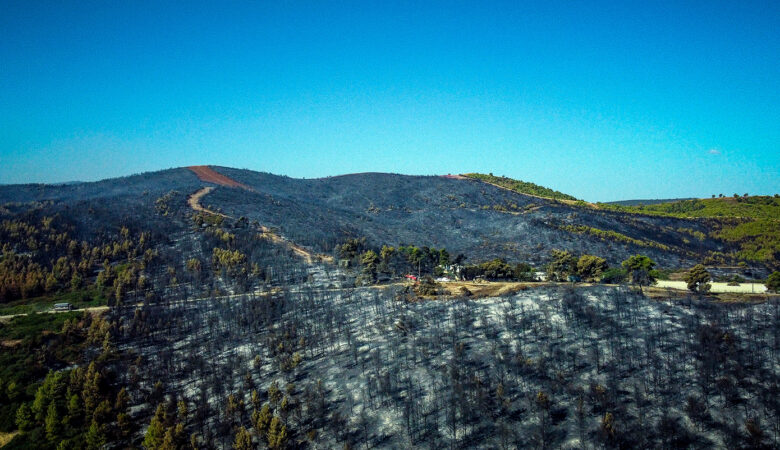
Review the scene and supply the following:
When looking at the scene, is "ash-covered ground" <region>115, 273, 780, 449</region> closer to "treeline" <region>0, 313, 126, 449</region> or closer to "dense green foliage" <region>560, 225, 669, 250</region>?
"treeline" <region>0, 313, 126, 449</region>

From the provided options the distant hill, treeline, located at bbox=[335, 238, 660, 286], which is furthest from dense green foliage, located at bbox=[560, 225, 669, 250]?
treeline, located at bbox=[335, 238, 660, 286]

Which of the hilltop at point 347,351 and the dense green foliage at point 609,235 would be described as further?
the dense green foliage at point 609,235

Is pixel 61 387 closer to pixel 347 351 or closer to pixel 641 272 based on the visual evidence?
pixel 347 351

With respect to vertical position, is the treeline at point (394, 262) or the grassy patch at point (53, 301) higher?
the treeline at point (394, 262)

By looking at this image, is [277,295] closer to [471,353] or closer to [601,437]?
[471,353]

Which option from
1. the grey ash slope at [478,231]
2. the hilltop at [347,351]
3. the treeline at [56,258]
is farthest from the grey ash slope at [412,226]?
the hilltop at [347,351]

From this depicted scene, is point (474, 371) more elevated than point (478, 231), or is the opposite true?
point (478, 231)

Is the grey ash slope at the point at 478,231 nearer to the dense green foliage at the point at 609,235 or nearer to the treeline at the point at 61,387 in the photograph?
the dense green foliage at the point at 609,235

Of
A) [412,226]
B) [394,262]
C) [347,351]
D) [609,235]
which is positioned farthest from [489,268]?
[609,235]
